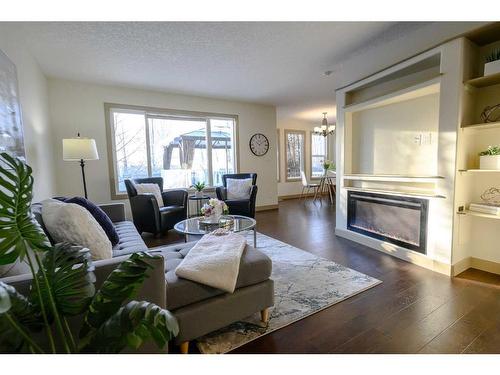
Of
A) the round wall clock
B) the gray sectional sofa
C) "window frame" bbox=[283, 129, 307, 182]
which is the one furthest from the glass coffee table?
"window frame" bbox=[283, 129, 307, 182]

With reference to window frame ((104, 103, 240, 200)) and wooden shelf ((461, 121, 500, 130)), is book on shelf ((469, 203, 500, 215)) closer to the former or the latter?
wooden shelf ((461, 121, 500, 130))

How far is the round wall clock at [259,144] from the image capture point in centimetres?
563

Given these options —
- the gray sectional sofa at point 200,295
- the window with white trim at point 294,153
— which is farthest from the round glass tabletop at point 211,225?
the window with white trim at point 294,153

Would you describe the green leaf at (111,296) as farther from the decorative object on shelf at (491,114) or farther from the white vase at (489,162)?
the decorative object on shelf at (491,114)

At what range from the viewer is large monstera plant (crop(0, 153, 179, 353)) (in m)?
0.75

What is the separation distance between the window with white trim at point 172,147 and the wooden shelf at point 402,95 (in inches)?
112

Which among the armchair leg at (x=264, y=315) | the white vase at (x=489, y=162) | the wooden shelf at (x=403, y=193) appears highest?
the white vase at (x=489, y=162)

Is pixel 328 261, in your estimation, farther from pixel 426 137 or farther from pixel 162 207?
pixel 162 207

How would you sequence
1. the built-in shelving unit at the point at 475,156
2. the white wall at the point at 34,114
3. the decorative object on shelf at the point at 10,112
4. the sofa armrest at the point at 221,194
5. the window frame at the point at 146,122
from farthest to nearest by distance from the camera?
the sofa armrest at the point at 221,194
the window frame at the point at 146,122
the white wall at the point at 34,114
the built-in shelving unit at the point at 475,156
the decorative object on shelf at the point at 10,112

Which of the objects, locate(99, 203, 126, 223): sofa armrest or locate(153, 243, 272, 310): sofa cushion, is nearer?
locate(153, 243, 272, 310): sofa cushion

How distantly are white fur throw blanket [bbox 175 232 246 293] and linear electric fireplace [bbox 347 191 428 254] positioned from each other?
2014 millimetres
